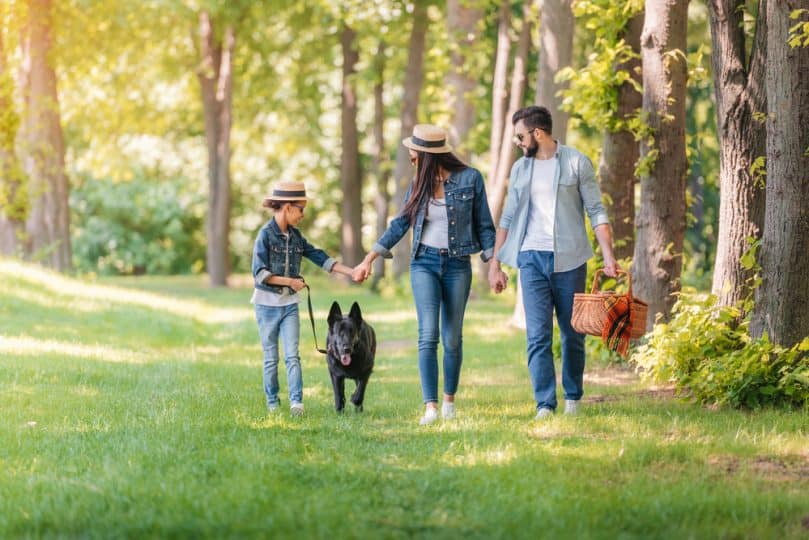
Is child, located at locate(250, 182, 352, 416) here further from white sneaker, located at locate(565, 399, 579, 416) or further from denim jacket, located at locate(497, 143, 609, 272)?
white sneaker, located at locate(565, 399, 579, 416)

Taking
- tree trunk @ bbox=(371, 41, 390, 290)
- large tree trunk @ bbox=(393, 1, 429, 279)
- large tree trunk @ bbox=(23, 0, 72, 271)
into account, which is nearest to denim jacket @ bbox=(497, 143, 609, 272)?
large tree trunk @ bbox=(393, 1, 429, 279)

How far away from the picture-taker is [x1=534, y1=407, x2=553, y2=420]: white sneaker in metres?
9.05

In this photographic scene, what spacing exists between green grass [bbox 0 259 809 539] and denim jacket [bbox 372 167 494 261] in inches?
52.2

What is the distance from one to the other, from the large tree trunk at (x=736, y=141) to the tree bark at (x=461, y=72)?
14.4 meters

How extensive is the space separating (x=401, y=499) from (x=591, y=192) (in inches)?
140

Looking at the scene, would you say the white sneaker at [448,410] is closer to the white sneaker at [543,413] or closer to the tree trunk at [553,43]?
the white sneaker at [543,413]

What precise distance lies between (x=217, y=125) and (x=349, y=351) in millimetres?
25849

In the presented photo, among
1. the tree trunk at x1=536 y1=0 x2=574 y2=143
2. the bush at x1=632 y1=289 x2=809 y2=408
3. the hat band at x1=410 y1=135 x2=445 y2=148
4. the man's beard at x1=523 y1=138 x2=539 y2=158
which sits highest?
the tree trunk at x1=536 y1=0 x2=574 y2=143

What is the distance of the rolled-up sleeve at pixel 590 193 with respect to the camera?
29.8 feet

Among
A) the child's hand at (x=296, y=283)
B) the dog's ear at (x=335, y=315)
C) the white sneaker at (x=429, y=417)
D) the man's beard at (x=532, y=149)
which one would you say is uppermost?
the man's beard at (x=532, y=149)

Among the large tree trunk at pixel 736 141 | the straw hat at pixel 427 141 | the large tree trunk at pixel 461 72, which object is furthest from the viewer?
the large tree trunk at pixel 461 72

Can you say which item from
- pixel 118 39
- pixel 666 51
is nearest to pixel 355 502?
pixel 666 51

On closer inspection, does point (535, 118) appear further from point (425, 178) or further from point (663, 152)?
point (663, 152)

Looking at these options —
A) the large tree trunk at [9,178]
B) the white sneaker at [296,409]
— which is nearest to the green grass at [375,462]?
the white sneaker at [296,409]
